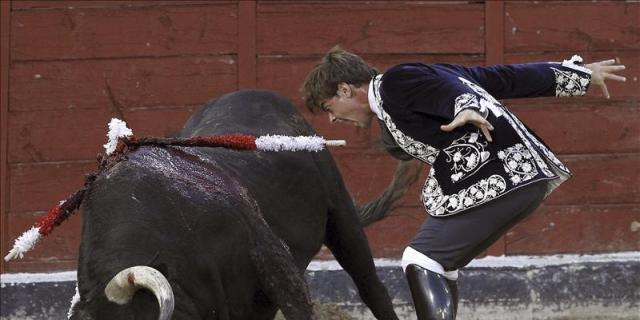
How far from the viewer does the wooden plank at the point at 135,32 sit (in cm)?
699

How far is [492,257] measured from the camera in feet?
22.6

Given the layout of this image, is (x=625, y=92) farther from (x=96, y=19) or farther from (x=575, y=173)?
(x=96, y=19)

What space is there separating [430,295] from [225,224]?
71cm

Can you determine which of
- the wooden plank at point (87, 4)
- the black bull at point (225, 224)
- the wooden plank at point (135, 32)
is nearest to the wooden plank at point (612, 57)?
the wooden plank at point (135, 32)

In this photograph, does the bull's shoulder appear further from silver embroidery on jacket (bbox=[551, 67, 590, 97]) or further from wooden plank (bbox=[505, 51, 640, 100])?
wooden plank (bbox=[505, 51, 640, 100])

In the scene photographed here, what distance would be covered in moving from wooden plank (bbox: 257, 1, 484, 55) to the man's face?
2.58 metres

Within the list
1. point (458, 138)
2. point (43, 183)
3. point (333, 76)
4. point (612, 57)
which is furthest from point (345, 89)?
point (43, 183)

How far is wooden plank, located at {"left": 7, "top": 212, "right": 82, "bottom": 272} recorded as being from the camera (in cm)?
701

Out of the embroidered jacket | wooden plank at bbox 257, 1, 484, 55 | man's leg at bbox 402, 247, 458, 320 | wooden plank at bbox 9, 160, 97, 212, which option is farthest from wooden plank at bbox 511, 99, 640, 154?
man's leg at bbox 402, 247, 458, 320

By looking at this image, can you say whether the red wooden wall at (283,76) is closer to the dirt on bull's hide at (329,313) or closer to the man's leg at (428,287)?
the dirt on bull's hide at (329,313)

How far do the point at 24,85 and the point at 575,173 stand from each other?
2940 millimetres

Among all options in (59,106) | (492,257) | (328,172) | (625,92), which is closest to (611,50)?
(625,92)

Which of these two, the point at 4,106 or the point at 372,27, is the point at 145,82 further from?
the point at 372,27

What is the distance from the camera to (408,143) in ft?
13.9
